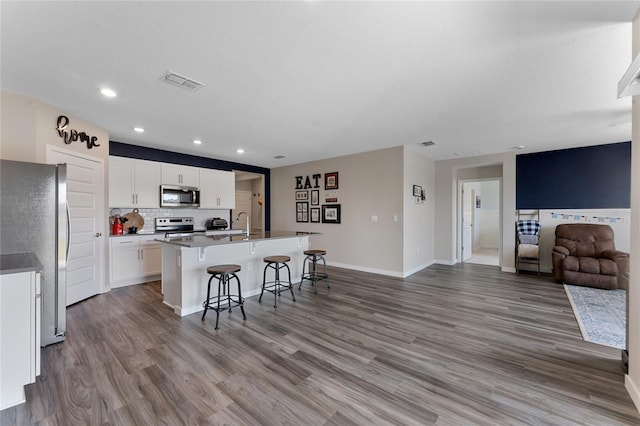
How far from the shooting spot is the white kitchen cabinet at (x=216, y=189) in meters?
5.81

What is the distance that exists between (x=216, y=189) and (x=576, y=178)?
24.9ft

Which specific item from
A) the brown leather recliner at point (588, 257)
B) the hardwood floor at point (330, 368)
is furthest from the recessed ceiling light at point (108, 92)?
the brown leather recliner at point (588, 257)

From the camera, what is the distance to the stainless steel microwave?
512 cm

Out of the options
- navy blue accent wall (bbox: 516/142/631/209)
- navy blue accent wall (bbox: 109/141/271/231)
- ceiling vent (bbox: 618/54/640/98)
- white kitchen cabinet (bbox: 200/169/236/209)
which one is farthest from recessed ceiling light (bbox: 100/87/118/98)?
navy blue accent wall (bbox: 516/142/631/209)

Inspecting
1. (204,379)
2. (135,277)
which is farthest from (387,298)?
(135,277)

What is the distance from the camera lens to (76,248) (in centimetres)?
361

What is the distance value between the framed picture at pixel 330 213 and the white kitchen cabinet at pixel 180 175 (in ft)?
9.47

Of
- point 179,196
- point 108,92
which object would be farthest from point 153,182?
point 108,92

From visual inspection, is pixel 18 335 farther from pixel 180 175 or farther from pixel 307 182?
pixel 307 182

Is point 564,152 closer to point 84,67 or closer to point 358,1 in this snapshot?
point 358,1

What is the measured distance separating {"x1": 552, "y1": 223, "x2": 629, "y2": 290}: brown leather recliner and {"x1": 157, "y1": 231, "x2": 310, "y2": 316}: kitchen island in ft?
16.5

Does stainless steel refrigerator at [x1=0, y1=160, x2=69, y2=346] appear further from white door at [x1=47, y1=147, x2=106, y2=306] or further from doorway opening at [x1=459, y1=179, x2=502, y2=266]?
doorway opening at [x1=459, y1=179, x2=502, y2=266]

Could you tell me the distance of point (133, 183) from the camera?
474cm

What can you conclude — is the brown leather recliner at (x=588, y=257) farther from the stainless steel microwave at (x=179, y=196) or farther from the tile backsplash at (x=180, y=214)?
the stainless steel microwave at (x=179, y=196)
